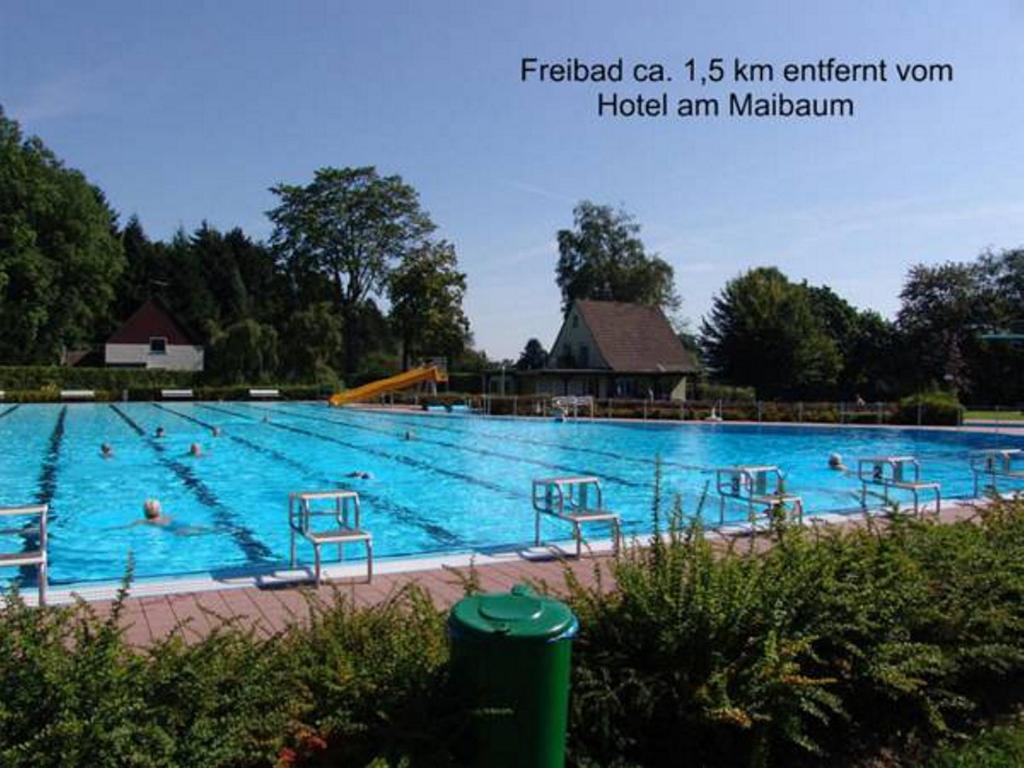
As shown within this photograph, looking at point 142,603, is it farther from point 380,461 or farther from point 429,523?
point 380,461

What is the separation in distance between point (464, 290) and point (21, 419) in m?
33.1

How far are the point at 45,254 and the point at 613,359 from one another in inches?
1374

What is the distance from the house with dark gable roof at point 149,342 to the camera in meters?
56.9

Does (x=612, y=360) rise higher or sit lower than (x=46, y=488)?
higher

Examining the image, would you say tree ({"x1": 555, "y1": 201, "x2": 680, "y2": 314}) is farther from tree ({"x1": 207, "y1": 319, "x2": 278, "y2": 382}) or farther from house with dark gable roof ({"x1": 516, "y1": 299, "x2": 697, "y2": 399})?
tree ({"x1": 207, "y1": 319, "x2": 278, "y2": 382})

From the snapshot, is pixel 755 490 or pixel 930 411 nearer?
pixel 755 490

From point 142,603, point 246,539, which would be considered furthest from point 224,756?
point 246,539

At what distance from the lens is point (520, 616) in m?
3.12

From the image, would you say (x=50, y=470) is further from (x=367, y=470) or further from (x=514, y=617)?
(x=514, y=617)

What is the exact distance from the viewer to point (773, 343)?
1912 inches

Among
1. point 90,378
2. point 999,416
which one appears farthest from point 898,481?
point 90,378

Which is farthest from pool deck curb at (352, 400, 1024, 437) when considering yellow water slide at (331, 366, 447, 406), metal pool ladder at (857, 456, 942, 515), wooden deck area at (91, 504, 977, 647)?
wooden deck area at (91, 504, 977, 647)

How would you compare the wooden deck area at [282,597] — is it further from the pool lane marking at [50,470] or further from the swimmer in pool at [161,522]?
the pool lane marking at [50,470]

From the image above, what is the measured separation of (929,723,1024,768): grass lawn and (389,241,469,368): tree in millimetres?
52581
